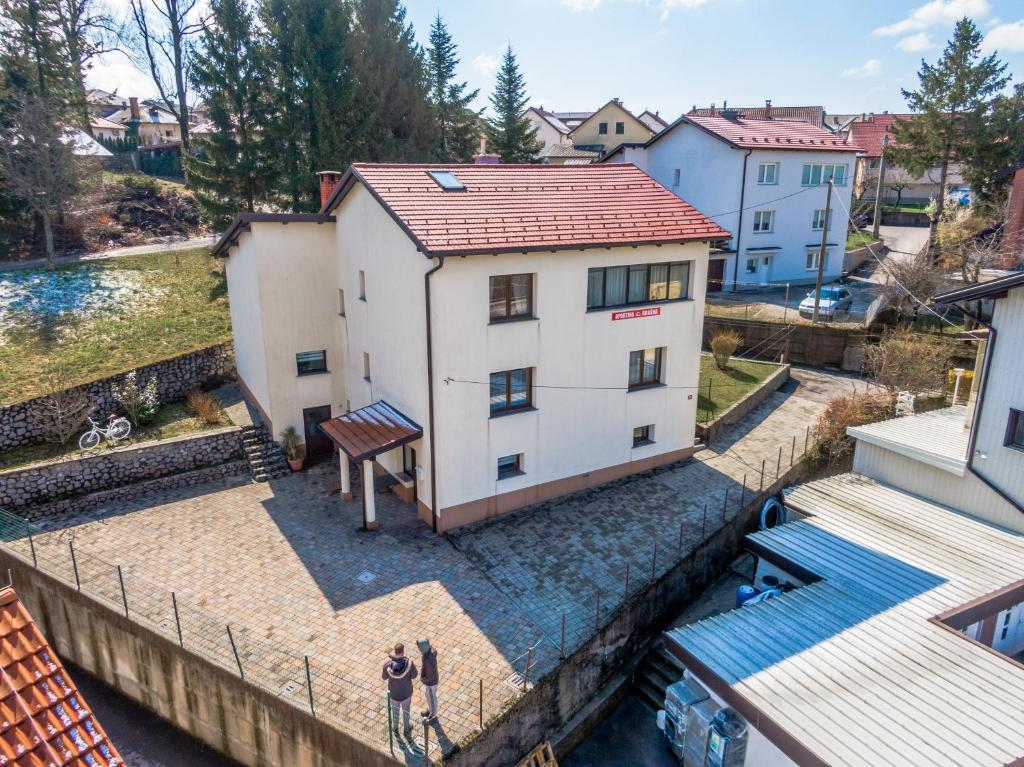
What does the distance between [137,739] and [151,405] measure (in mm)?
11639

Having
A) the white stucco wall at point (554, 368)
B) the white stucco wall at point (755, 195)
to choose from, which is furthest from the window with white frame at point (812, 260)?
the white stucco wall at point (554, 368)

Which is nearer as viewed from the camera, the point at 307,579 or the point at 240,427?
the point at 307,579

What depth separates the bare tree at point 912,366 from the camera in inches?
916

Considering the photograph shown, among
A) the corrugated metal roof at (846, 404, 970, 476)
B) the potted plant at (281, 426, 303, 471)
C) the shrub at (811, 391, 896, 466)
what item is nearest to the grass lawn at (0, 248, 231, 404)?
the potted plant at (281, 426, 303, 471)

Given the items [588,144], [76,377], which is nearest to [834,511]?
[76,377]

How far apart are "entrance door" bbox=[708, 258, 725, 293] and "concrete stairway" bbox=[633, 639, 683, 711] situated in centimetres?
2858

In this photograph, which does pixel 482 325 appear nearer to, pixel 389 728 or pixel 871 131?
pixel 389 728

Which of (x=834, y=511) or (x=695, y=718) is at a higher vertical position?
(x=834, y=511)

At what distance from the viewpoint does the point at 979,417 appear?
1634cm

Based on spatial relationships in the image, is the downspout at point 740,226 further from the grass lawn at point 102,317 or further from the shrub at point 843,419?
the grass lawn at point 102,317

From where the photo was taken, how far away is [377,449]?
17.4 meters

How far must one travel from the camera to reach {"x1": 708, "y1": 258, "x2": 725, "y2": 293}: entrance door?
40.2m

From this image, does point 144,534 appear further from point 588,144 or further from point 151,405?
point 588,144

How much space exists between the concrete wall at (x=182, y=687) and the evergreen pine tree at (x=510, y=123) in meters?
42.3
